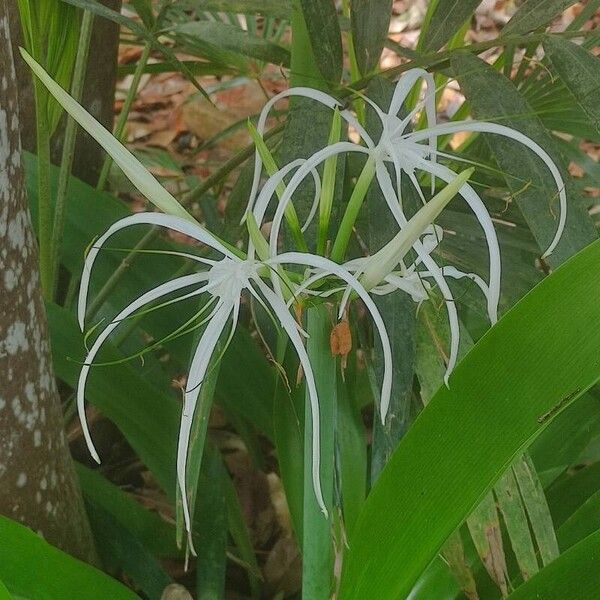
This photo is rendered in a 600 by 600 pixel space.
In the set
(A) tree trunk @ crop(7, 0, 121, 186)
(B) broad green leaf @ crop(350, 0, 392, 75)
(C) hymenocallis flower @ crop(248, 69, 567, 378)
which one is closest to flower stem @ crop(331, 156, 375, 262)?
(C) hymenocallis flower @ crop(248, 69, 567, 378)

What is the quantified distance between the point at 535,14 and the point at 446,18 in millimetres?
63

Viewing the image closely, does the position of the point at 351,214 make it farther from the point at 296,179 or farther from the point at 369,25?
the point at 369,25

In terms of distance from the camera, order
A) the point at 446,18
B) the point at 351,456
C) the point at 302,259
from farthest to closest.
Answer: the point at 351,456 → the point at 446,18 → the point at 302,259

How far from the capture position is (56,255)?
738mm

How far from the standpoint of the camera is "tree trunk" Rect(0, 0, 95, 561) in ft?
1.57

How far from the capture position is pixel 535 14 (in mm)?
561

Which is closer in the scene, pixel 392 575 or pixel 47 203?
pixel 392 575

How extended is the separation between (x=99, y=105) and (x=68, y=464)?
47cm

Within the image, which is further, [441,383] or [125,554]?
[125,554]

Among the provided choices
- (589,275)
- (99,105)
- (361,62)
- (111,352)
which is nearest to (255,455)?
(111,352)

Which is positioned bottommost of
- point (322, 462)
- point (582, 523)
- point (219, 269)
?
point (582, 523)

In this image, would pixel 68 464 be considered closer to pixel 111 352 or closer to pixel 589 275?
pixel 111 352

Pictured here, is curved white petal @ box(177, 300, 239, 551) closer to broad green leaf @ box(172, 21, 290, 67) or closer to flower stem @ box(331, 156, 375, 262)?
flower stem @ box(331, 156, 375, 262)

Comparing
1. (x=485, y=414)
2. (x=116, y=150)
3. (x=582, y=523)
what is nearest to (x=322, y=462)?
(x=485, y=414)
